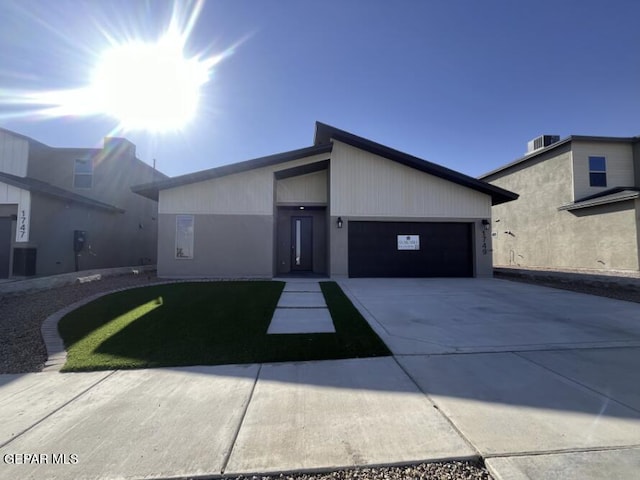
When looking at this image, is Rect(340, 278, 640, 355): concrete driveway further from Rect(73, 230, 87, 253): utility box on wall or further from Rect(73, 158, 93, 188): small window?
Rect(73, 158, 93, 188): small window

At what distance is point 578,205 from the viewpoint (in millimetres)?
14383

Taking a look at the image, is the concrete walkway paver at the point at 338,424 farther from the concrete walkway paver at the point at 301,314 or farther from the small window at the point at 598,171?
the small window at the point at 598,171

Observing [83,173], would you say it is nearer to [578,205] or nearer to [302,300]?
[302,300]

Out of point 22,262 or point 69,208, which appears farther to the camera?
point 69,208

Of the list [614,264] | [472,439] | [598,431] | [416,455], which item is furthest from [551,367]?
[614,264]

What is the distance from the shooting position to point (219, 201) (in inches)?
459

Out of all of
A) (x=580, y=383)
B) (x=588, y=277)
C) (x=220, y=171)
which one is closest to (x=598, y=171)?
(x=588, y=277)

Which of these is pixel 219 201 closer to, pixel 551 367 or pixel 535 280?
pixel 551 367

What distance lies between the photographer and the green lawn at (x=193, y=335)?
399cm

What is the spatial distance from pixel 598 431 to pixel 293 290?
736cm

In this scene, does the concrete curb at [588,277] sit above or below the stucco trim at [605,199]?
below

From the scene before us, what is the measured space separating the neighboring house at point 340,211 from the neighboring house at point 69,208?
11.9ft

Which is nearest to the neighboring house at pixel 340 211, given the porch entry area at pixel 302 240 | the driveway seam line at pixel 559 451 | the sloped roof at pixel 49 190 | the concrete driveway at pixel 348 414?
the porch entry area at pixel 302 240

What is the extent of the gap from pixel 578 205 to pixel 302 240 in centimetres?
1322
